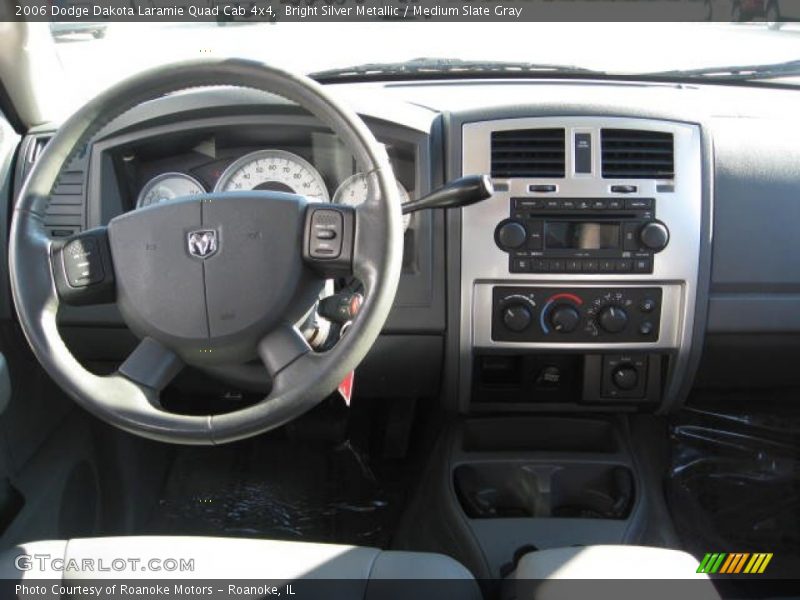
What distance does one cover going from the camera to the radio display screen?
2121 millimetres

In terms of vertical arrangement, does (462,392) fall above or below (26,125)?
below

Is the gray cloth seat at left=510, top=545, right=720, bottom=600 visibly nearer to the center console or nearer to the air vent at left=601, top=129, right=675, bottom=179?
the center console

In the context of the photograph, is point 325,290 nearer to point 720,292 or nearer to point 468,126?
point 468,126

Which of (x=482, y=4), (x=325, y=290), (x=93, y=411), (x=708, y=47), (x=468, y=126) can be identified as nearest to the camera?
(x=93, y=411)

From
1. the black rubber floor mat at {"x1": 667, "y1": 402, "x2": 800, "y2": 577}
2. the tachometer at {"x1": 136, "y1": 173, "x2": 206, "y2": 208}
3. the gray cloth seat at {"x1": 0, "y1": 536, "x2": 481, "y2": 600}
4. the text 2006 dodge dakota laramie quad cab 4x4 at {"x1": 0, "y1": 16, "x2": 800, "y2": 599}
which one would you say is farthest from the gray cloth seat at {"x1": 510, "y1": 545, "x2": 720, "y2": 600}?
the tachometer at {"x1": 136, "y1": 173, "x2": 206, "y2": 208}

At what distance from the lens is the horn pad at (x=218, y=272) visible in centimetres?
151

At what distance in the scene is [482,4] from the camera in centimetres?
234

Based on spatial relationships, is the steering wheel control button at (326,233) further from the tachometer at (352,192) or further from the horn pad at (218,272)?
the tachometer at (352,192)

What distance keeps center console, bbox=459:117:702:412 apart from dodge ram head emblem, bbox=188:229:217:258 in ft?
2.51

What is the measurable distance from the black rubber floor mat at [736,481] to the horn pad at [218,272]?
5.10ft

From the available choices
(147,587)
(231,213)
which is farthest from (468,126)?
(147,587)

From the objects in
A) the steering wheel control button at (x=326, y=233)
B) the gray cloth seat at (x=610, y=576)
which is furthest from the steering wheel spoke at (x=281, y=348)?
the gray cloth seat at (x=610, y=576)

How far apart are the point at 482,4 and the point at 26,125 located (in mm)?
1277

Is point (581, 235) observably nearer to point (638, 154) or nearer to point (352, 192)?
point (638, 154)
